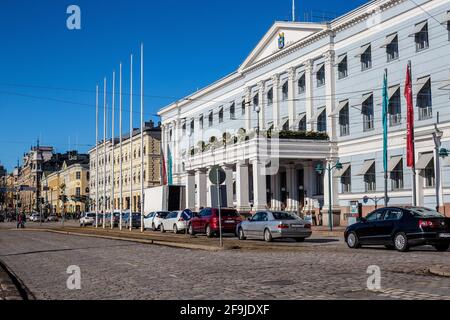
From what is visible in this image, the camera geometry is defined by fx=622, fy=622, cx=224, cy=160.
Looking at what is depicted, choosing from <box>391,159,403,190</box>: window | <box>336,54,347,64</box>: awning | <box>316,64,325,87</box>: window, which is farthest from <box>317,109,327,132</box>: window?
<box>391,159,403,190</box>: window

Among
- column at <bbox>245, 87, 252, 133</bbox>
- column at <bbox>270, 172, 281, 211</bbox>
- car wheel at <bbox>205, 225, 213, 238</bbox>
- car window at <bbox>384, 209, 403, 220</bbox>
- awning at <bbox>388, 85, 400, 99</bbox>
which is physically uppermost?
column at <bbox>245, 87, 252, 133</bbox>

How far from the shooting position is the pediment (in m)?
49.8

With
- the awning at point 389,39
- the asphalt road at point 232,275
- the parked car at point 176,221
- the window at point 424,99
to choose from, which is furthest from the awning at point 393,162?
the asphalt road at point 232,275

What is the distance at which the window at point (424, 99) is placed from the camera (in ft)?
124

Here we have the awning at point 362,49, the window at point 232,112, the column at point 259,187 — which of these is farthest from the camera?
the window at point 232,112

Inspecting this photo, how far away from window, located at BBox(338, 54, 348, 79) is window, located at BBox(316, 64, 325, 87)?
71.0 inches

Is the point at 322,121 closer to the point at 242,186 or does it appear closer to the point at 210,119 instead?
the point at 242,186

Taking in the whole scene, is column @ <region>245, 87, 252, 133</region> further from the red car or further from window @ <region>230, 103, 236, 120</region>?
the red car

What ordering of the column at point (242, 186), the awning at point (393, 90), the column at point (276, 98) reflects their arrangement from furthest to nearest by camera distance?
the column at point (276, 98) < the column at point (242, 186) < the awning at point (393, 90)

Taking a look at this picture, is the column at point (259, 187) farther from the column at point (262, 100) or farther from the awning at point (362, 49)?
the awning at point (362, 49)

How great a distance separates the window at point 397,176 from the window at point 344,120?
6.02 m

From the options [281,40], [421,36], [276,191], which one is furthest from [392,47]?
[276,191]

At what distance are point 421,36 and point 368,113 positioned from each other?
7.11 meters
